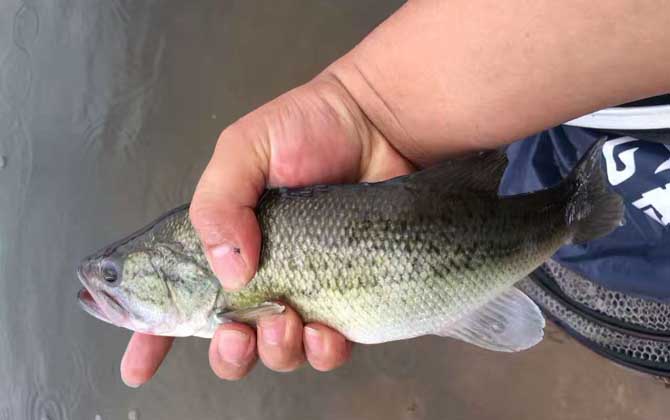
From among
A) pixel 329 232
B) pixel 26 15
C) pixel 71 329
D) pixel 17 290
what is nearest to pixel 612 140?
pixel 329 232

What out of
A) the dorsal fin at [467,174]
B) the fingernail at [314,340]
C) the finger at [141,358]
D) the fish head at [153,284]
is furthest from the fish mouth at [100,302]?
the dorsal fin at [467,174]

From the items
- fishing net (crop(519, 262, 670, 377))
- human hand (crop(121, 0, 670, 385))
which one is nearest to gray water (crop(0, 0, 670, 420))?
fishing net (crop(519, 262, 670, 377))

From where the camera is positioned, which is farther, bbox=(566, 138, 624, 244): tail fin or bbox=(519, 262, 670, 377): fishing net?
bbox=(519, 262, 670, 377): fishing net

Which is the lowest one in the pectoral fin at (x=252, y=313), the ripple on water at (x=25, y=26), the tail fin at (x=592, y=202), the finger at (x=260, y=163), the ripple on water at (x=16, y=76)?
the tail fin at (x=592, y=202)

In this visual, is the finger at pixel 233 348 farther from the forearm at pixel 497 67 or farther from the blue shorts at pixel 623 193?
the blue shorts at pixel 623 193

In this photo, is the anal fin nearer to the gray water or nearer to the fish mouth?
the fish mouth

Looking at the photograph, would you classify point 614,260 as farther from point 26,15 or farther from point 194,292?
point 26,15
